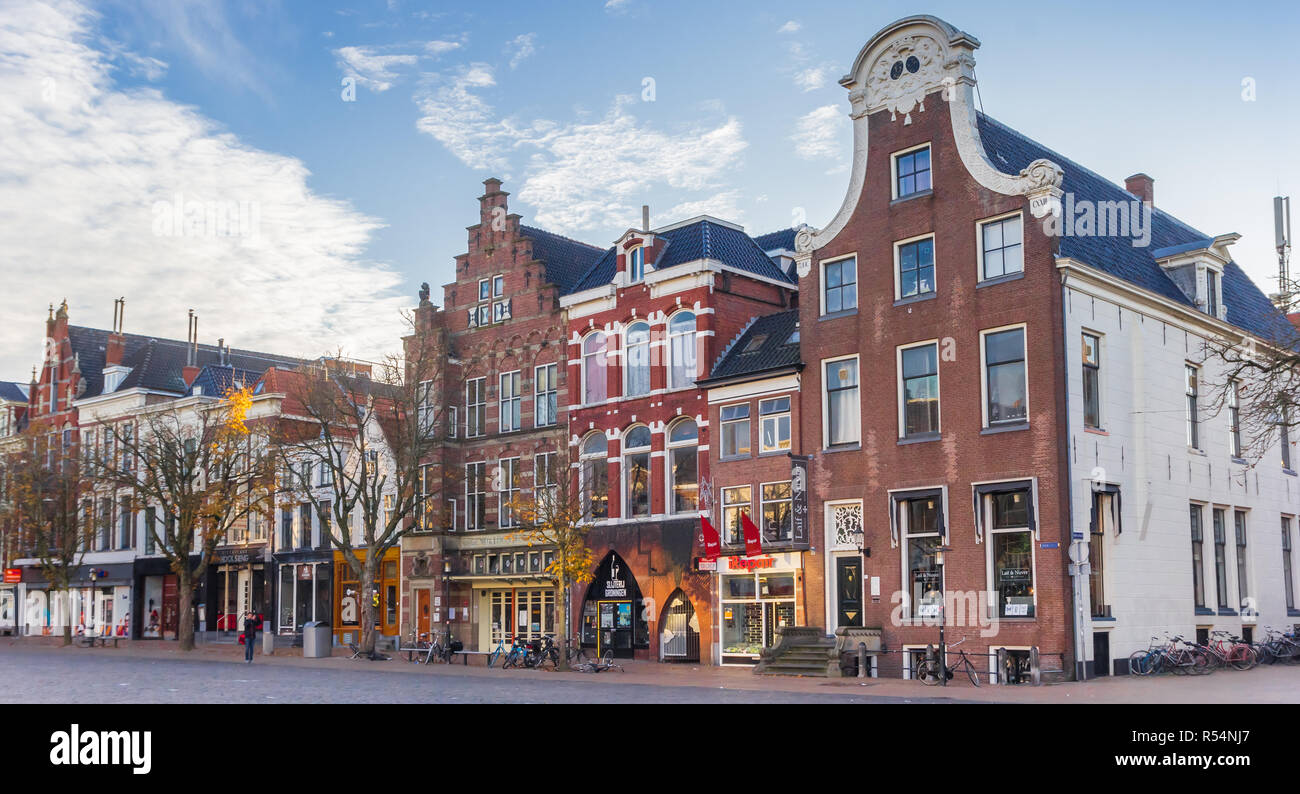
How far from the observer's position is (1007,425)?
107ft

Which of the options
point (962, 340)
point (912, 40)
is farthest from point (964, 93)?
point (962, 340)

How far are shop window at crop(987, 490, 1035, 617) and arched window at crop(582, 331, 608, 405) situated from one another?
17.6 meters

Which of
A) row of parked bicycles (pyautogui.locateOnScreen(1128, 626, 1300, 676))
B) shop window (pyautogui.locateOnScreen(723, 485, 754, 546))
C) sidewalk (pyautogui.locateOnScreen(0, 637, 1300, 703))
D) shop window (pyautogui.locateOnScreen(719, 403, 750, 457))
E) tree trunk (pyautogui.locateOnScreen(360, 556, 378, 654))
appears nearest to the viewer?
sidewalk (pyautogui.locateOnScreen(0, 637, 1300, 703))

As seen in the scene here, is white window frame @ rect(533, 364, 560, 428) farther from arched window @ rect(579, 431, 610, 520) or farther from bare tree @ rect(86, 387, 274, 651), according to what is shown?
bare tree @ rect(86, 387, 274, 651)

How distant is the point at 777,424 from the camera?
39406 millimetres

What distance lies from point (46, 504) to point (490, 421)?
28.5 meters

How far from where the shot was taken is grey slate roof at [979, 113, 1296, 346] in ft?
114

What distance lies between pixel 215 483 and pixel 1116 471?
3909 centimetres

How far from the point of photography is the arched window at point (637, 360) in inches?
1769

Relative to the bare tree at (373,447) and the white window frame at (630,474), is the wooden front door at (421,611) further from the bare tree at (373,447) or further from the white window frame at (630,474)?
the white window frame at (630,474)

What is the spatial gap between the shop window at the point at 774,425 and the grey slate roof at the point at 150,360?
44.7m

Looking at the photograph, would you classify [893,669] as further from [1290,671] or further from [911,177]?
→ [911,177]

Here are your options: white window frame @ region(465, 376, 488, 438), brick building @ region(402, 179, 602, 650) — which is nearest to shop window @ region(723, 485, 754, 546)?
brick building @ region(402, 179, 602, 650)
